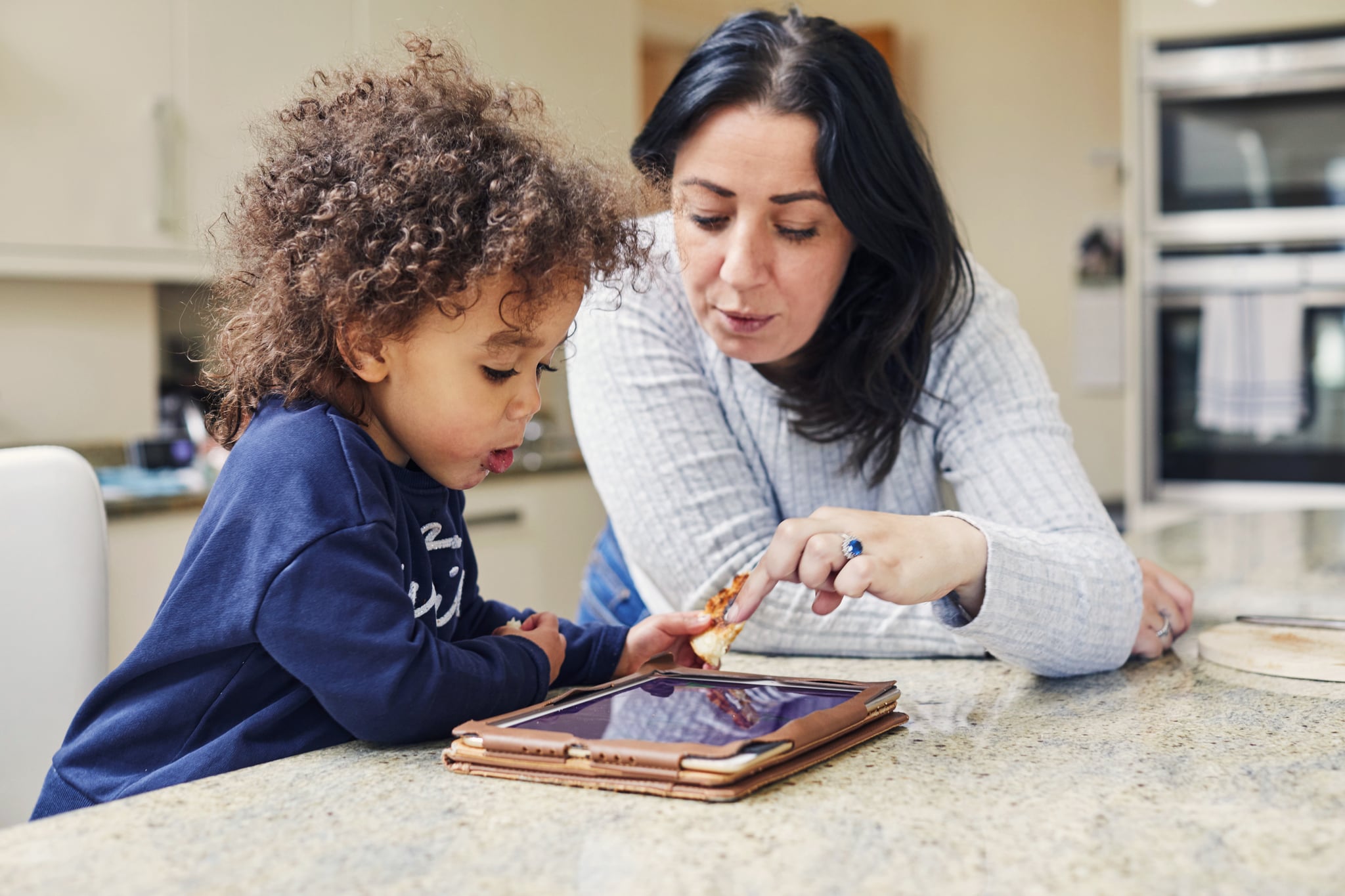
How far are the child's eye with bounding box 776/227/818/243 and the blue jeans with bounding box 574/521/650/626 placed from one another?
1.34 ft

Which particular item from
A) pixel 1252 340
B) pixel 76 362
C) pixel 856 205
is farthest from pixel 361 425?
pixel 1252 340

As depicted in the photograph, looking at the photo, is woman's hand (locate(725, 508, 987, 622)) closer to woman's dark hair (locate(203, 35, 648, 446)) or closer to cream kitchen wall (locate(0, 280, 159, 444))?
woman's dark hair (locate(203, 35, 648, 446))

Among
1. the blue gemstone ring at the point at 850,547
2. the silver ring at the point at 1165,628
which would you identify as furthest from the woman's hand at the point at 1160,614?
the blue gemstone ring at the point at 850,547

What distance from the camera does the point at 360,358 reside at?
0.90m

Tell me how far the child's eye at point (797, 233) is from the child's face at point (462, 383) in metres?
0.33

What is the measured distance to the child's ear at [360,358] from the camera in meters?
0.89

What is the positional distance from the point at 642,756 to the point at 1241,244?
9.97 feet

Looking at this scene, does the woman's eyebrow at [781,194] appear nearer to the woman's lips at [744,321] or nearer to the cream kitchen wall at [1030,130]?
the woman's lips at [744,321]

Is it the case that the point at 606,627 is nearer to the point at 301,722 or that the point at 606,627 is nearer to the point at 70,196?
the point at 301,722

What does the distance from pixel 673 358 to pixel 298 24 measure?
2.09 meters

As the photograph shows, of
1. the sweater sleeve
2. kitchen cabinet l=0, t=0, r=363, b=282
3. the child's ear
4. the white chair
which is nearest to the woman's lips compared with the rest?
the sweater sleeve

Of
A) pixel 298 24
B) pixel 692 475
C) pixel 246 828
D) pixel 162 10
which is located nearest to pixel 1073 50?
pixel 298 24

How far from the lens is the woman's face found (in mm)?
1179

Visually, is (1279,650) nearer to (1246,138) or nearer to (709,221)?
(709,221)
